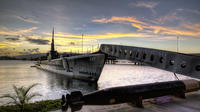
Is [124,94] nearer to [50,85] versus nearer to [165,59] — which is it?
[165,59]

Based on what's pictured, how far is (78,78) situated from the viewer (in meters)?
63.5

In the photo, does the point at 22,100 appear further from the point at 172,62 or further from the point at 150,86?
the point at 172,62

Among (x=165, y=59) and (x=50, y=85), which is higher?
(x=165, y=59)

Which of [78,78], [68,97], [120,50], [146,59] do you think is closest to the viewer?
[68,97]

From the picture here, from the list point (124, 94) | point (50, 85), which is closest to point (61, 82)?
point (50, 85)

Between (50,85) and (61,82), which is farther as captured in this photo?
(61,82)

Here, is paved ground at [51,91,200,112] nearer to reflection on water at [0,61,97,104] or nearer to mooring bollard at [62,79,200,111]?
mooring bollard at [62,79,200,111]

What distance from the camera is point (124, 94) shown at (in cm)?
1071

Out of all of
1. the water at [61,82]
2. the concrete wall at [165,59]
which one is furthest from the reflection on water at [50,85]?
the concrete wall at [165,59]

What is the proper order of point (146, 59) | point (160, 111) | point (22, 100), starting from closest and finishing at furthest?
point (160, 111), point (22, 100), point (146, 59)

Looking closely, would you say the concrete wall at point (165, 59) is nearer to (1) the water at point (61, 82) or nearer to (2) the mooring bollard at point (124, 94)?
(2) the mooring bollard at point (124, 94)

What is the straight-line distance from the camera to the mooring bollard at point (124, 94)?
951 centimetres

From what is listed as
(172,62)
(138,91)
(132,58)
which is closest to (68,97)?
(138,91)

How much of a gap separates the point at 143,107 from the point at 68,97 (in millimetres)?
6072
